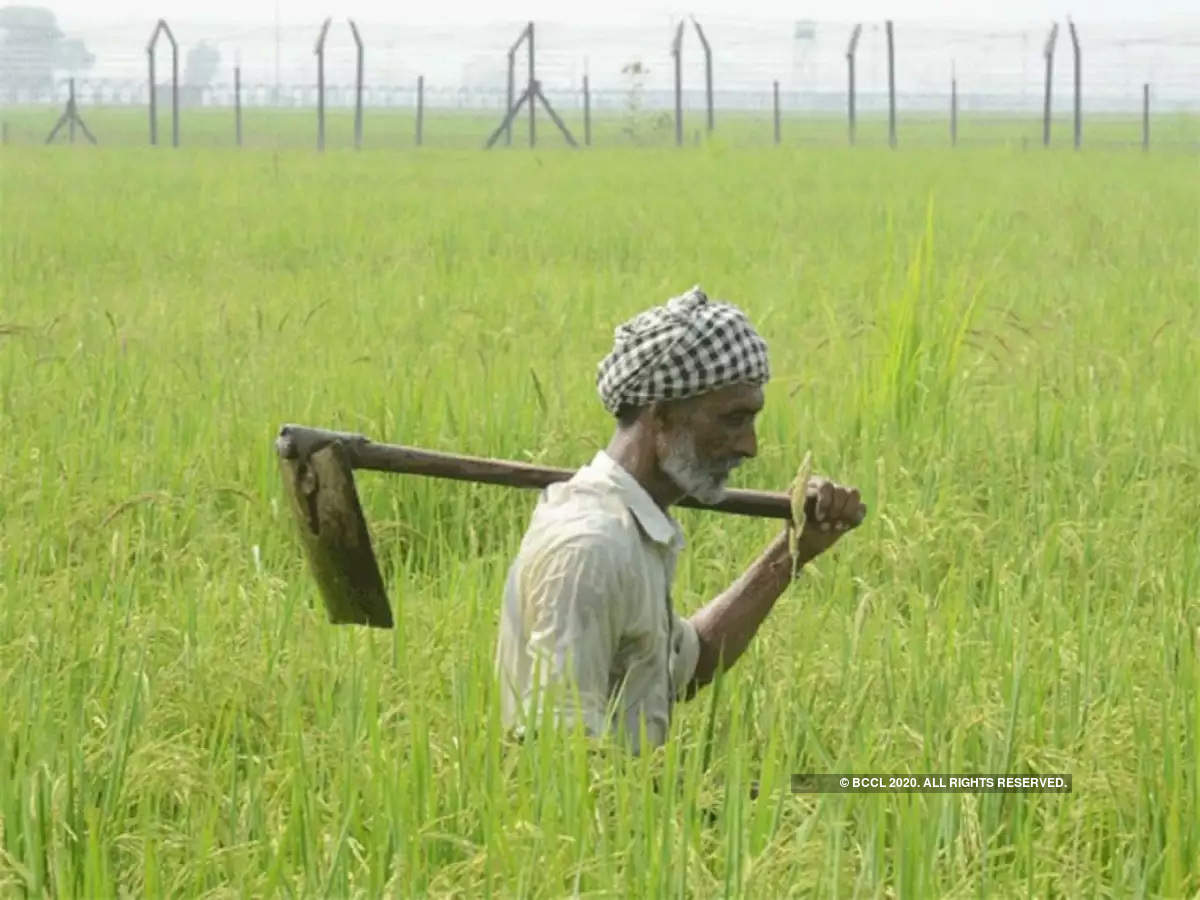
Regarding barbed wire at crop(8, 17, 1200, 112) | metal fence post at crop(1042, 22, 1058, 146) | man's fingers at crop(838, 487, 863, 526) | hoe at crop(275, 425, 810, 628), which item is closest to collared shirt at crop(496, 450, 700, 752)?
hoe at crop(275, 425, 810, 628)

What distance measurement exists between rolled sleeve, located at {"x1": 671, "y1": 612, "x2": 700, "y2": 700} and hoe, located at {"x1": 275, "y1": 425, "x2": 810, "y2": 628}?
0.16 meters

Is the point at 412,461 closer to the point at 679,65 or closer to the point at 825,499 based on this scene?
the point at 825,499

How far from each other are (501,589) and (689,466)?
0.90 m

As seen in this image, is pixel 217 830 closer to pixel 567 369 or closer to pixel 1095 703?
pixel 1095 703

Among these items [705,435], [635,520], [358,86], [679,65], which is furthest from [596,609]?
[679,65]

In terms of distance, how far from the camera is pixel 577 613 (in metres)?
2.54

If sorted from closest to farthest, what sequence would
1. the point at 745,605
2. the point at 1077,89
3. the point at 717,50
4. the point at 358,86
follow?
the point at 745,605
the point at 358,86
the point at 1077,89
the point at 717,50

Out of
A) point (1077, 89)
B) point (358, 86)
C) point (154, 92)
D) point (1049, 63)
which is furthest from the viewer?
point (1049, 63)

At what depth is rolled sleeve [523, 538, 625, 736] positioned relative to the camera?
2527 millimetres

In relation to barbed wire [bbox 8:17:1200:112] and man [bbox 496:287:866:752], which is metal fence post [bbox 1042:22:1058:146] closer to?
barbed wire [bbox 8:17:1200:112]

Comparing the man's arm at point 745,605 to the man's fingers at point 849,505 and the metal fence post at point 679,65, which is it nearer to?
the man's fingers at point 849,505

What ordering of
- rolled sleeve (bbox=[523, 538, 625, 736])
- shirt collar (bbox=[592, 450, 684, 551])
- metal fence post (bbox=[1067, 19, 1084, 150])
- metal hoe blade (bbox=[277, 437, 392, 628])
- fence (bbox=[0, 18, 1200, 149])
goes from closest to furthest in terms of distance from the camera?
rolled sleeve (bbox=[523, 538, 625, 736]) → shirt collar (bbox=[592, 450, 684, 551]) → metal hoe blade (bbox=[277, 437, 392, 628]) → metal fence post (bbox=[1067, 19, 1084, 150]) → fence (bbox=[0, 18, 1200, 149])

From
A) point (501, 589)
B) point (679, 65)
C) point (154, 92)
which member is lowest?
point (501, 589)

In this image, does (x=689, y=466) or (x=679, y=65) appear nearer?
(x=689, y=466)
